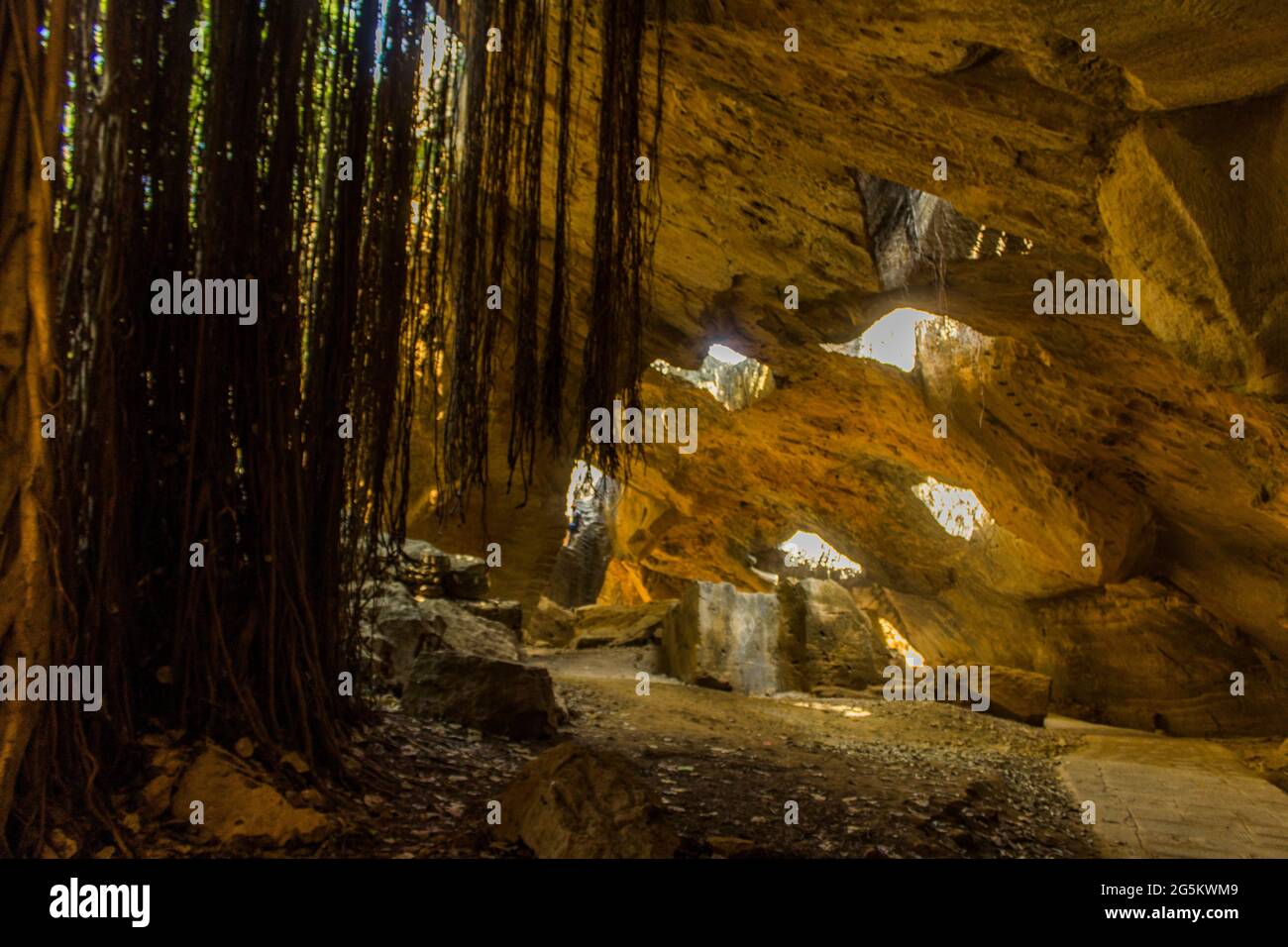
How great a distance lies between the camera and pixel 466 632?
21.4ft

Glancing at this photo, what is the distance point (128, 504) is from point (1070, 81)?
12.4ft

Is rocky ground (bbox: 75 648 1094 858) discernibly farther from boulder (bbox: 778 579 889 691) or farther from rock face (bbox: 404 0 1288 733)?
boulder (bbox: 778 579 889 691)

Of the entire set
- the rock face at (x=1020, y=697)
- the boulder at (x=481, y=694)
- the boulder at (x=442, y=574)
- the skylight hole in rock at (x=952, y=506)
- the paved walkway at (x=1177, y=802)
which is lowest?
the rock face at (x=1020, y=697)

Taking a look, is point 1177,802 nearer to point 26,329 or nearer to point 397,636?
point 397,636

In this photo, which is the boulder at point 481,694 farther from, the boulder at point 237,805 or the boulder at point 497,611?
the boulder at point 497,611

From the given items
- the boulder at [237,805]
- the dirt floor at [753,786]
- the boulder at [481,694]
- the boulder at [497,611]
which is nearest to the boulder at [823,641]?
the dirt floor at [753,786]

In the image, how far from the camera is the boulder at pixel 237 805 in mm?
2793

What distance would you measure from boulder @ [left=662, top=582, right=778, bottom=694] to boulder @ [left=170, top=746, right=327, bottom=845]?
7.40m

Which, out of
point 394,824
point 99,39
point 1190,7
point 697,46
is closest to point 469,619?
point 394,824

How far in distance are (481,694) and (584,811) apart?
1865 mm

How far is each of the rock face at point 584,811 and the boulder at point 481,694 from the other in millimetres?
1500

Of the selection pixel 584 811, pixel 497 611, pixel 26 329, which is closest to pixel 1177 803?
pixel 584 811

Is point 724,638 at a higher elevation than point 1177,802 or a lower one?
higher
